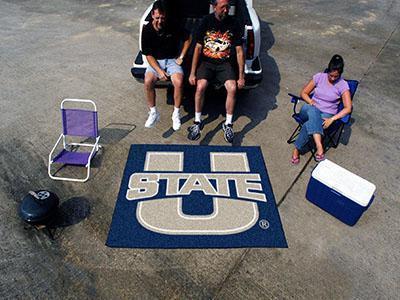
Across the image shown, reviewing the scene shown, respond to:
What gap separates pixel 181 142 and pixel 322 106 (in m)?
1.98

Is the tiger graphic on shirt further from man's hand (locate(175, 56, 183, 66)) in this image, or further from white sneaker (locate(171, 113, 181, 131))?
white sneaker (locate(171, 113, 181, 131))

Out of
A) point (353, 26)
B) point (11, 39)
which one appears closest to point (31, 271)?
point (11, 39)

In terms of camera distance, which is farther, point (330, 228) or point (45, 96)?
point (45, 96)

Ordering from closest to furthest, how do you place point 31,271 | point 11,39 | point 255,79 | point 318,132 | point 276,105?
point 31,271, point 318,132, point 255,79, point 276,105, point 11,39

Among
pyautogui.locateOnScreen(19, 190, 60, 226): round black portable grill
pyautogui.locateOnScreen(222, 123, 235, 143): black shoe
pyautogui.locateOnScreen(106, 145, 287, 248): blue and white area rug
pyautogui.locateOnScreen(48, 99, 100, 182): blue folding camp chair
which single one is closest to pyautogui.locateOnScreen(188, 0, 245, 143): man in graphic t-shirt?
pyautogui.locateOnScreen(222, 123, 235, 143): black shoe

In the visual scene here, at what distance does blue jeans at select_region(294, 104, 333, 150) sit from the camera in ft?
13.8

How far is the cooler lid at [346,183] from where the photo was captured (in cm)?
343

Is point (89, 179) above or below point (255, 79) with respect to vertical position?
below

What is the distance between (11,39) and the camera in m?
7.69

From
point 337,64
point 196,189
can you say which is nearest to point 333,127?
point 337,64

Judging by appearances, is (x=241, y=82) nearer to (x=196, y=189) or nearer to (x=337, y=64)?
(x=337, y=64)

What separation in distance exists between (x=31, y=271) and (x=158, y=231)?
48.3 inches

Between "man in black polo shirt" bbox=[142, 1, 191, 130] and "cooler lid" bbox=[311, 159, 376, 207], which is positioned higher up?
"man in black polo shirt" bbox=[142, 1, 191, 130]

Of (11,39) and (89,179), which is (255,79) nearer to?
(89,179)
